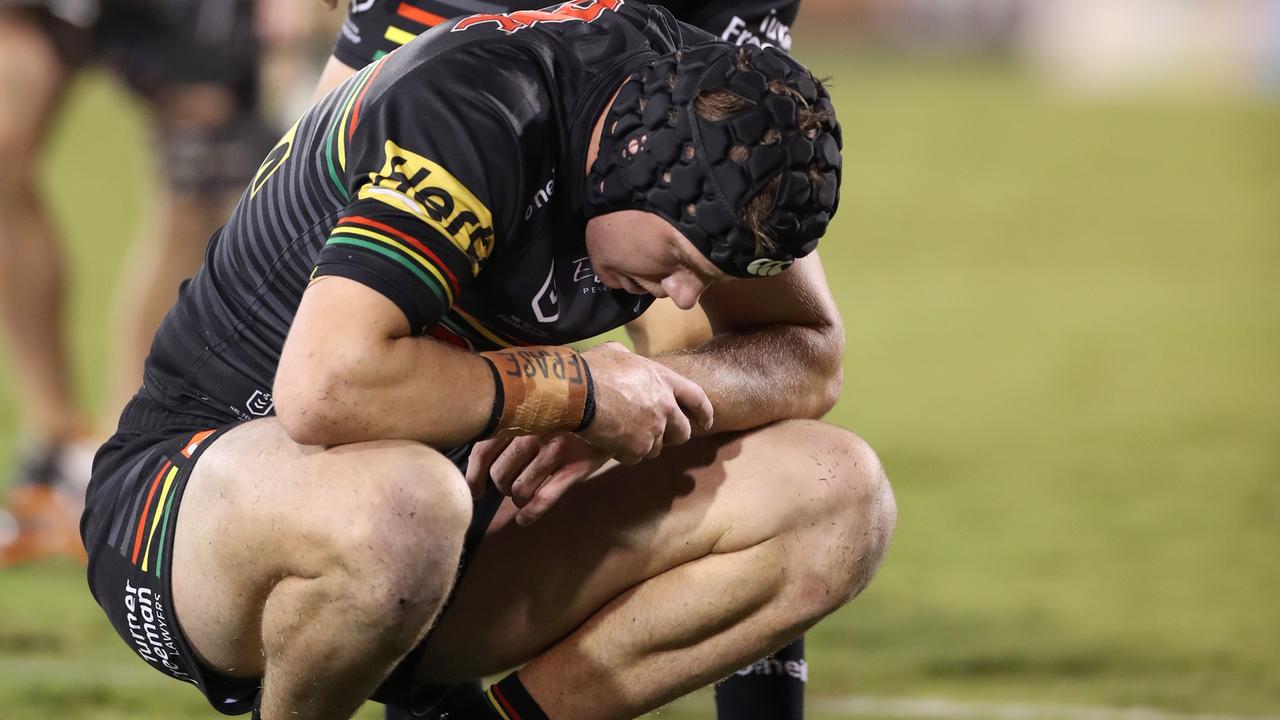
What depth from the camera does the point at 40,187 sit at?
4.77 meters

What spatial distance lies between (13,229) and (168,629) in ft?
8.42

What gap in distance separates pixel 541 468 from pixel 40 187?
2834 millimetres

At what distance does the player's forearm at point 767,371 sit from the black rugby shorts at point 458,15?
64 centimetres

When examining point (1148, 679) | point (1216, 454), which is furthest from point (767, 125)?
point (1216, 454)

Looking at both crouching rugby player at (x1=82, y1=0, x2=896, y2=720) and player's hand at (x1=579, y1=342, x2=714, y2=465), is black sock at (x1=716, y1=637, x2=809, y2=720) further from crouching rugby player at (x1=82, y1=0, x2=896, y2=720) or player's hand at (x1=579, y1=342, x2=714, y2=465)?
player's hand at (x1=579, y1=342, x2=714, y2=465)

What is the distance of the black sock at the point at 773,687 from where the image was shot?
2.83m

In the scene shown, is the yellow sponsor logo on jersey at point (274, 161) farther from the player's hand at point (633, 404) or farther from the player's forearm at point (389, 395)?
the player's hand at point (633, 404)

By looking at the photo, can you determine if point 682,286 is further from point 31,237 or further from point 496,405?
point 31,237

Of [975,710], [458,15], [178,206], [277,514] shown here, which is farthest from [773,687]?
[178,206]

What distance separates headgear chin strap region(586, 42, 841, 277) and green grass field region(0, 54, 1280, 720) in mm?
1419

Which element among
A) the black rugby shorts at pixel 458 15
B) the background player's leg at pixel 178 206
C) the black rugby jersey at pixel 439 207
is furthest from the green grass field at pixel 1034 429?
the black rugby shorts at pixel 458 15

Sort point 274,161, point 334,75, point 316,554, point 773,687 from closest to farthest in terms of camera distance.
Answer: point 316,554
point 274,161
point 773,687
point 334,75

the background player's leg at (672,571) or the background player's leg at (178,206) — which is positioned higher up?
the background player's leg at (178,206)

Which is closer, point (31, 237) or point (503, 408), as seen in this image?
point (503, 408)
